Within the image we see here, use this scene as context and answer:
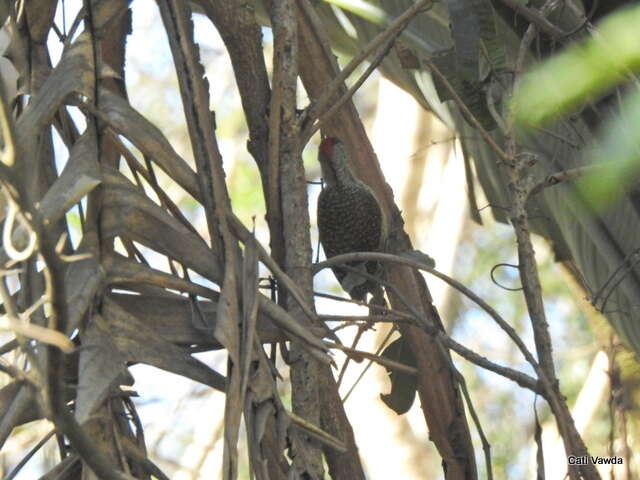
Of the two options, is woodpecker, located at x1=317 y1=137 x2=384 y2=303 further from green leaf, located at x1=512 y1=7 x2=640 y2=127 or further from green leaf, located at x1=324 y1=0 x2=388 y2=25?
green leaf, located at x1=512 y1=7 x2=640 y2=127

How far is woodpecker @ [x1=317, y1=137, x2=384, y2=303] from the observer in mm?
1614

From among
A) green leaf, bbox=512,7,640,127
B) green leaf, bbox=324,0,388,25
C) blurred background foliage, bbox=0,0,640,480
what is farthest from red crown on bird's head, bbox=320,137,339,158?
blurred background foliage, bbox=0,0,640,480

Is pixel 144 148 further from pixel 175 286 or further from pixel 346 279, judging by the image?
pixel 346 279

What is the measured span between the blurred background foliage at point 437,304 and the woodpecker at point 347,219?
174 cm

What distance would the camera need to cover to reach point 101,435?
2.97ft

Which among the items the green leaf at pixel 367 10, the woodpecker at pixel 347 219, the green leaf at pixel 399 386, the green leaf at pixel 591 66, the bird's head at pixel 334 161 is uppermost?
the green leaf at pixel 367 10

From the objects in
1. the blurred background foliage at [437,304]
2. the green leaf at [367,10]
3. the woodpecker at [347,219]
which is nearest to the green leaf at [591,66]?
the woodpecker at [347,219]

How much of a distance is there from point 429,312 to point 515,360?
395 cm

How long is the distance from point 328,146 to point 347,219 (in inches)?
5.4

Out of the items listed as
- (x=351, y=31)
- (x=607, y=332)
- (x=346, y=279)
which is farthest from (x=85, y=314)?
(x=607, y=332)

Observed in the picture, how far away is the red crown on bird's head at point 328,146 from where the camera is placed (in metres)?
1.66

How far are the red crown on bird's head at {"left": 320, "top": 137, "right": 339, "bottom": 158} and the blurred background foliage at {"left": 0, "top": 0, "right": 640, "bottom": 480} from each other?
1.79 meters

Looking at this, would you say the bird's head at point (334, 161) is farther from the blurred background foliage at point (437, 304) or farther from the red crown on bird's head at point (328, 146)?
the blurred background foliage at point (437, 304)

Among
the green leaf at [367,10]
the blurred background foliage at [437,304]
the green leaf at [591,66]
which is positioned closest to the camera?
the green leaf at [591,66]
